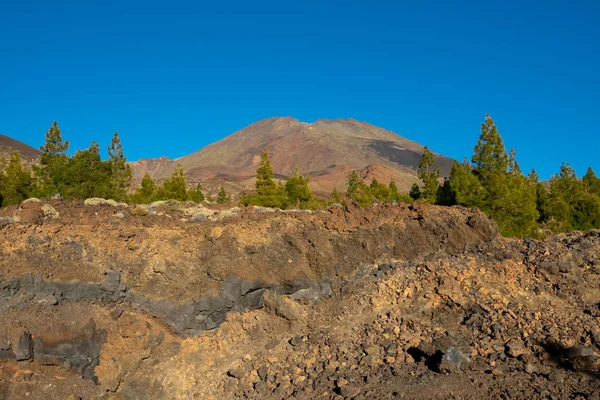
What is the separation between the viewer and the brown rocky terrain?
1077 centimetres

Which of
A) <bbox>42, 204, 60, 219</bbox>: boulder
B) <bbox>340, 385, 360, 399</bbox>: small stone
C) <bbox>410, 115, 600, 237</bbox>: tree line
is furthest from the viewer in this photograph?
<bbox>410, 115, 600, 237</bbox>: tree line

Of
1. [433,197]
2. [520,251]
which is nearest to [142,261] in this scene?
[520,251]

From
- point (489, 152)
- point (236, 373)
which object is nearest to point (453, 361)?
point (236, 373)

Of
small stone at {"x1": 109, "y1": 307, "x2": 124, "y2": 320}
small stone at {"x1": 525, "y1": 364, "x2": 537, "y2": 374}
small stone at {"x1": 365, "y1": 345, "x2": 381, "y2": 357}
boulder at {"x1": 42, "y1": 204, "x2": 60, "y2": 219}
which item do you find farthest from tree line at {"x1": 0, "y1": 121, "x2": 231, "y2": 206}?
small stone at {"x1": 525, "y1": 364, "x2": 537, "y2": 374}

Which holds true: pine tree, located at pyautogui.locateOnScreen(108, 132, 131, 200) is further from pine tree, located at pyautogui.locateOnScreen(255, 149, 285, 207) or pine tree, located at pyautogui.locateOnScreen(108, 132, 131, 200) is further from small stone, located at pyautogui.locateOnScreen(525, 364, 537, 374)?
small stone, located at pyautogui.locateOnScreen(525, 364, 537, 374)

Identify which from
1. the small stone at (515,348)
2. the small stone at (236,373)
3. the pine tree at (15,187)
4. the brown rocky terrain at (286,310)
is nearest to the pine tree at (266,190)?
the pine tree at (15,187)

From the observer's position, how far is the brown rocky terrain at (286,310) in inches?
424

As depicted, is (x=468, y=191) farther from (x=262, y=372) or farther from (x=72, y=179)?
(x=72, y=179)

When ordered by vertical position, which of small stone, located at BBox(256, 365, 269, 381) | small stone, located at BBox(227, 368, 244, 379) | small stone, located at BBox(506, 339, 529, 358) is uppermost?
small stone, located at BBox(506, 339, 529, 358)

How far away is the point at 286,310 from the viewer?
12.8 meters

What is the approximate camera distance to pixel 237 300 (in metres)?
12.8

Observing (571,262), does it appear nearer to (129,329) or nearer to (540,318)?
(540,318)

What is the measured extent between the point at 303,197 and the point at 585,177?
44.8 meters

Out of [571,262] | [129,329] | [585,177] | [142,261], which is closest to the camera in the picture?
[129,329]
